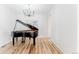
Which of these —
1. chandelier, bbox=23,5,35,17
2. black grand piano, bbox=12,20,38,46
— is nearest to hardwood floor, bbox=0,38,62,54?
black grand piano, bbox=12,20,38,46

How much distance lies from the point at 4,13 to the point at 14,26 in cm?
32

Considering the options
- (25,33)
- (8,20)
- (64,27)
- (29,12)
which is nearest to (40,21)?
(29,12)

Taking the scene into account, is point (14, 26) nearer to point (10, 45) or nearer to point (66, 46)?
point (10, 45)

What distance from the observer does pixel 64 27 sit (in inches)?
101

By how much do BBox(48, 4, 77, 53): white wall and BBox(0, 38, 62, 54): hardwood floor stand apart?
0.18m

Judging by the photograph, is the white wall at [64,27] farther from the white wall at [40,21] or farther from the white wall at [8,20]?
the white wall at [8,20]

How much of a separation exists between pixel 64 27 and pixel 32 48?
828mm

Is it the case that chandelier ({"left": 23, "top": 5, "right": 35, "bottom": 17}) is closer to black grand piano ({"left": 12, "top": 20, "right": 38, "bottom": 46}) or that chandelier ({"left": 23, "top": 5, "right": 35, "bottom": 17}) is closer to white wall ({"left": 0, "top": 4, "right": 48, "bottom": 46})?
white wall ({"left": 0, "top": 4, "right": 48, "bottom": 46})

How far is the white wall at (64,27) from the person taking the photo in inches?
87.3

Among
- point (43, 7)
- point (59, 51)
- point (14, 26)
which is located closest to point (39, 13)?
point (43, 7)

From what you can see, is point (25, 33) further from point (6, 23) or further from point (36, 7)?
point (36, 7)

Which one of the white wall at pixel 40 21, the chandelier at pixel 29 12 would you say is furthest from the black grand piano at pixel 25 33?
the chandelier at pixel 29 12

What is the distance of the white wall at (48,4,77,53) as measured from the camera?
7.27 feet

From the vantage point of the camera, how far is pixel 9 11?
2.35m
